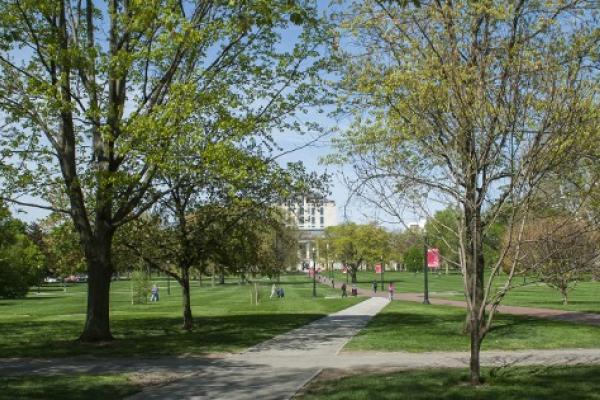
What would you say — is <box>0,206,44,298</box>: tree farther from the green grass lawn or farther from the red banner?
the green grass lawn

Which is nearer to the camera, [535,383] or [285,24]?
[535,383]

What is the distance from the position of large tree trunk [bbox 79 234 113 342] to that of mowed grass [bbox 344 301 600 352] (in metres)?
6.79

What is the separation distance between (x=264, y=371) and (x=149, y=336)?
8.22 metres

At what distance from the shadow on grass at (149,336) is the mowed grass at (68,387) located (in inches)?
142

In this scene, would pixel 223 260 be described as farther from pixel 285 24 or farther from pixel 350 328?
pixel 285 24

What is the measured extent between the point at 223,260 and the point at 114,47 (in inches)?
306

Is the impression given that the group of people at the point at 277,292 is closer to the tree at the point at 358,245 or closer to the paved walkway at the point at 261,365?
the tree at the point at 358,245

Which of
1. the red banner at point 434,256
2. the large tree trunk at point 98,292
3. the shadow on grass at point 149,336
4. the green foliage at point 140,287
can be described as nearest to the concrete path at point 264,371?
the shadow on grass at point 149,336

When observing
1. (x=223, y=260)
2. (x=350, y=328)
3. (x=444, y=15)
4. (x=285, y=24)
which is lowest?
(x=350, y=328)

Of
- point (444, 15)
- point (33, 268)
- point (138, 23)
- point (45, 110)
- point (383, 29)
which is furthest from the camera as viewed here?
point (33, 268)

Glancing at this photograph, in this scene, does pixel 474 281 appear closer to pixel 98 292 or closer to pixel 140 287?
pixel 98 292

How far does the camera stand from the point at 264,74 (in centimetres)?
1938

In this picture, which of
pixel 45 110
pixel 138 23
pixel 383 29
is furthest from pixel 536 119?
pixel 45 110

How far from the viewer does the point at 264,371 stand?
41.2ft
